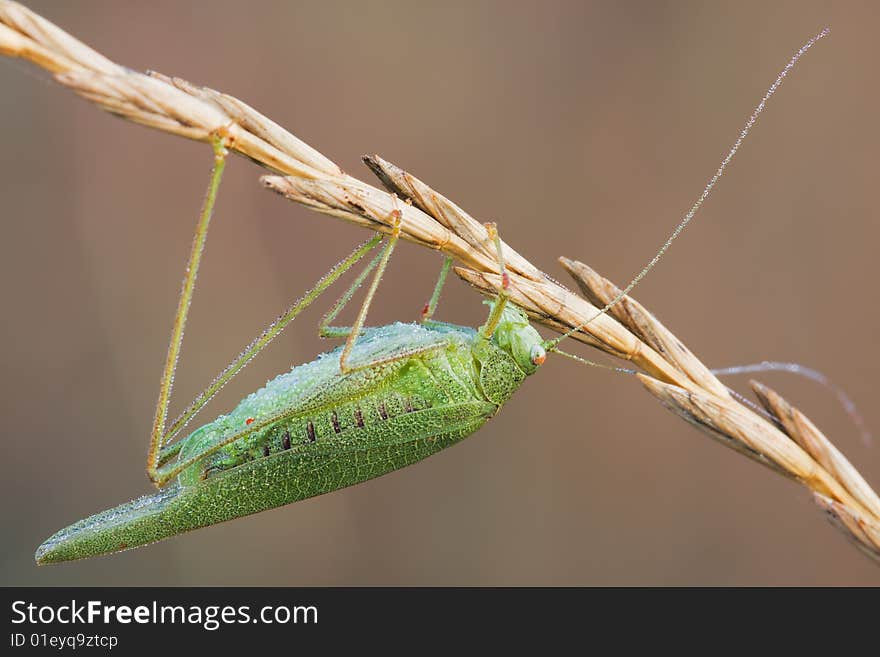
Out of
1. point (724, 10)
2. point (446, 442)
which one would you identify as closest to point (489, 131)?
point (724, 10)

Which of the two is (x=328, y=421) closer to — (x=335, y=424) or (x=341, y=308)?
(x=335, y=424)

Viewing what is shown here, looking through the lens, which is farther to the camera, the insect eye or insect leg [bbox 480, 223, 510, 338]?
the insect eye

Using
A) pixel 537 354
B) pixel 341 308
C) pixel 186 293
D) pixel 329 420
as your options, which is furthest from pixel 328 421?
pixel 537 354

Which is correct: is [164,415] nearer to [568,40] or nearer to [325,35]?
[325,35]

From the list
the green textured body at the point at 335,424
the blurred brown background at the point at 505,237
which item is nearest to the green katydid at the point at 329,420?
the green textured body at the point at 335,424

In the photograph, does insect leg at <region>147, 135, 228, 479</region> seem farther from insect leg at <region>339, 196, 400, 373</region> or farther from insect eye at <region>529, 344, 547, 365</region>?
insect eye at <region>529, 344, 547, 365</region>

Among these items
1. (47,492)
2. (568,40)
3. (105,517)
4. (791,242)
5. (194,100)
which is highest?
(568,40)

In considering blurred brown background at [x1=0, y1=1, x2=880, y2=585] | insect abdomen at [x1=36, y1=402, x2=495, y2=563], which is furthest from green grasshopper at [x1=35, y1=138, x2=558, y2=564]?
blurred brown background at [x1=0, y1=1, x2=880, y2=585]
